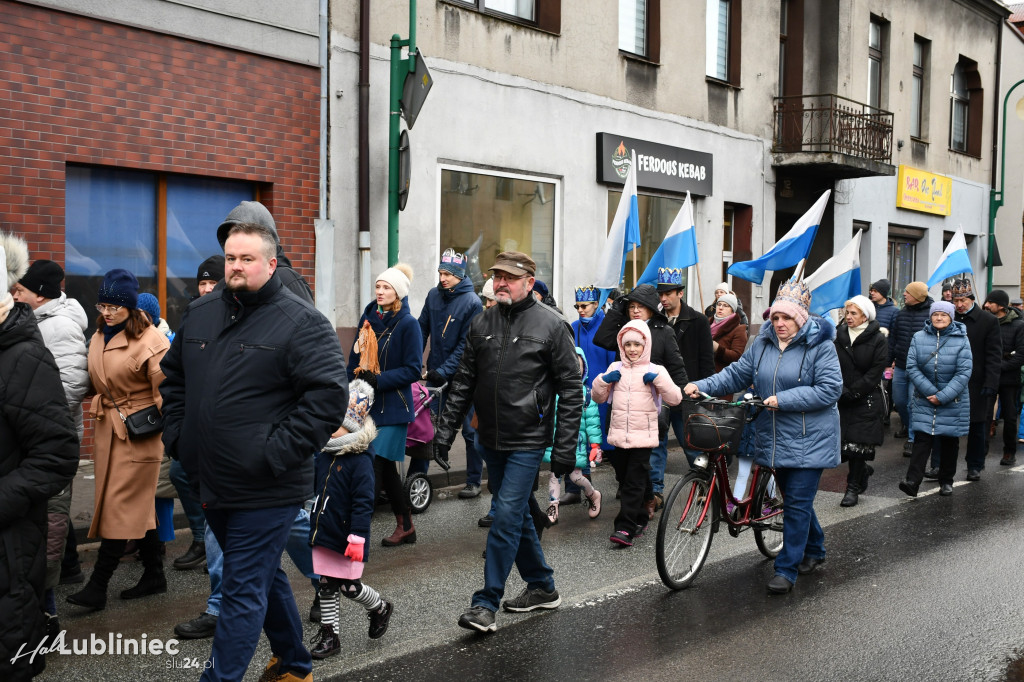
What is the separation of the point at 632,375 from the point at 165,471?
327 cm

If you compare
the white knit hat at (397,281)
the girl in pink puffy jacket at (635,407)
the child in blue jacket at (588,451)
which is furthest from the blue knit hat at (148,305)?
the child in blue jacket at (588,451)

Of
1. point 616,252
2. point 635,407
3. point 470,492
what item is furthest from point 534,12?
point 635,407

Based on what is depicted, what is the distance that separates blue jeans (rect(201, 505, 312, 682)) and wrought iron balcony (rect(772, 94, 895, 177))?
55.8ft

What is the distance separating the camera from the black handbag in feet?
18.6

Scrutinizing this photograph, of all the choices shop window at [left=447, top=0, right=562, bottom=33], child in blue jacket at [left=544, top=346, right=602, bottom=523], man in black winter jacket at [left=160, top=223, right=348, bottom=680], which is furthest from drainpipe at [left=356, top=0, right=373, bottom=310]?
man in black winter jacket at [left=160, top=223, right=348, bottom=680]

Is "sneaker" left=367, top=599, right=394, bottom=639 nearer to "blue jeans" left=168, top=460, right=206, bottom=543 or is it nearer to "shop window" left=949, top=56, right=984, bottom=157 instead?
"blue jeans" left=168, top=460, right=206, bottom=543

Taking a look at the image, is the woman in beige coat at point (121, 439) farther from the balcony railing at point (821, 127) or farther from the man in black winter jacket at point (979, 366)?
the balcony railing at point (821, 127)

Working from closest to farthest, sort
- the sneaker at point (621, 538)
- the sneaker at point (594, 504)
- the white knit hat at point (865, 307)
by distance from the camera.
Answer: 1. the sneaker at point (621, 538)
2. the sneaker at point (594, 504)
3. the white knit hat at point (865, 307)

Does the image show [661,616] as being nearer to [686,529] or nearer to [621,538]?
[686,529]

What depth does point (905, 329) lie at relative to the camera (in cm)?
1147

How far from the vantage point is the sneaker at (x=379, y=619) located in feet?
17.0

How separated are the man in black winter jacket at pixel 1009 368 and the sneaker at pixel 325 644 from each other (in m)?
8.97

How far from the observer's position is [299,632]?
4.27 meters

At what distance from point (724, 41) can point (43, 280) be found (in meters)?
14.9
